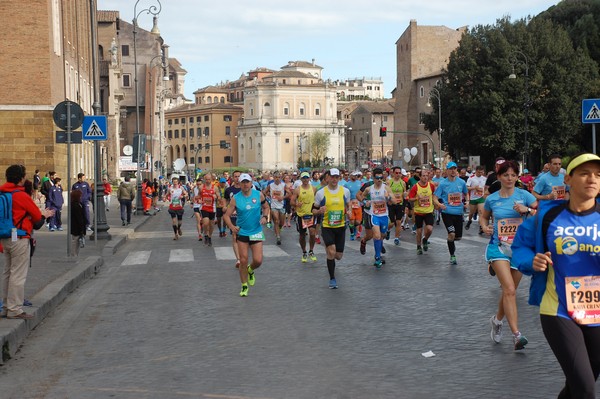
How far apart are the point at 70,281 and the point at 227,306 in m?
3.30

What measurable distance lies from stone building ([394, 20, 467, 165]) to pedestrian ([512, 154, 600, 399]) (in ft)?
341

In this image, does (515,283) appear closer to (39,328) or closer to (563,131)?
(39,328)

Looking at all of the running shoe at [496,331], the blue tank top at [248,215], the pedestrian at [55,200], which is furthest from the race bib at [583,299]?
the pedestrian at [55,200]

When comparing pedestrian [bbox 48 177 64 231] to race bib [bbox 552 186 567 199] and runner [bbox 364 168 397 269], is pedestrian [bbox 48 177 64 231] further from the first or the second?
race bib [bbox 552 186 567 199]

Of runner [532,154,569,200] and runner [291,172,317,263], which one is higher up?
runner [532,154,569,200]

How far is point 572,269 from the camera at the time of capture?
482 cm

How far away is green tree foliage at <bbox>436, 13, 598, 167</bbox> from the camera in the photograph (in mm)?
57188

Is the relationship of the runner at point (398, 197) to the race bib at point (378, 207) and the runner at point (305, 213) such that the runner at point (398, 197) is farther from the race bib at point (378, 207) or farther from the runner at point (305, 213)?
the race bib at point (378, 207)

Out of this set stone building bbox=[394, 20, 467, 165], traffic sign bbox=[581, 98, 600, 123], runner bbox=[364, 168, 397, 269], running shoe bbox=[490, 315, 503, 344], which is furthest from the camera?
stone building bbox=[394, 20, 467, 165]

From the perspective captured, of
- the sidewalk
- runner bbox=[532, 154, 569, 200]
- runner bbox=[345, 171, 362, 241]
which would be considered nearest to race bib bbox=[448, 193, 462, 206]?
runner bbox=[532, 154, 569, 200]

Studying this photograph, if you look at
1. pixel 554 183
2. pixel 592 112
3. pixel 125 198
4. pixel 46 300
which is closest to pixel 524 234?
pixel 46 300

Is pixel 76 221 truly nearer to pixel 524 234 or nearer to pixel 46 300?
pixel 46 300

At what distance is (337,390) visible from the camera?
6551 millimetres

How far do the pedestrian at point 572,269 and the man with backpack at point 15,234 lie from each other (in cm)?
648
